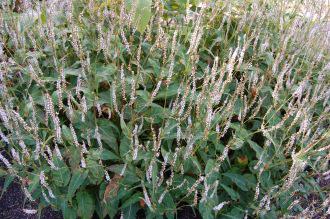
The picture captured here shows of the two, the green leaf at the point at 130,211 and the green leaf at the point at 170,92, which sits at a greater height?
the green leaf at the point at 170,92

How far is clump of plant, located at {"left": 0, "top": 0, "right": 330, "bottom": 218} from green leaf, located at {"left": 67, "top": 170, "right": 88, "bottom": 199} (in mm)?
12

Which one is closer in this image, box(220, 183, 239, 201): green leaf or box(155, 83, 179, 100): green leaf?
box(220, 183, 239, 201): green leaf

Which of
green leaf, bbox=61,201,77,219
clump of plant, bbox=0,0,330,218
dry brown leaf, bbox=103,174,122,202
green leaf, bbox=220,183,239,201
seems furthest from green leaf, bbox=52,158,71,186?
green leaf, bbox=220,183,239,201

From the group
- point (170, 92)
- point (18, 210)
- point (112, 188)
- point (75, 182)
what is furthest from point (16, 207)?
point (170, 92)

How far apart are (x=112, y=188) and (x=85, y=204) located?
213 mm

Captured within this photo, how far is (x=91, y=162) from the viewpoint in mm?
2355

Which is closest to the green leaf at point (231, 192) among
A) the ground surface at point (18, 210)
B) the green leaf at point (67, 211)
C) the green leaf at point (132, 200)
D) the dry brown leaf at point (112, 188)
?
the ground surface at point (18, 210)

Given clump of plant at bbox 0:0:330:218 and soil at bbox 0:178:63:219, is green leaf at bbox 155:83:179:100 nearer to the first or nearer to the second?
clump of plant at bbox 0:0:330:218


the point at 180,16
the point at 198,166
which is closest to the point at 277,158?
the point at 198,166

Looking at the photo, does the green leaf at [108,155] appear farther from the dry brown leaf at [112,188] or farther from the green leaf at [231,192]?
the green leaf at [231,192]

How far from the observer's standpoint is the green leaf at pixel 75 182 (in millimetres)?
2330

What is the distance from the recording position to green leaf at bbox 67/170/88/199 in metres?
2.33

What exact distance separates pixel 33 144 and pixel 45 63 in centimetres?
67

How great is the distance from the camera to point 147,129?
2.62 meters
